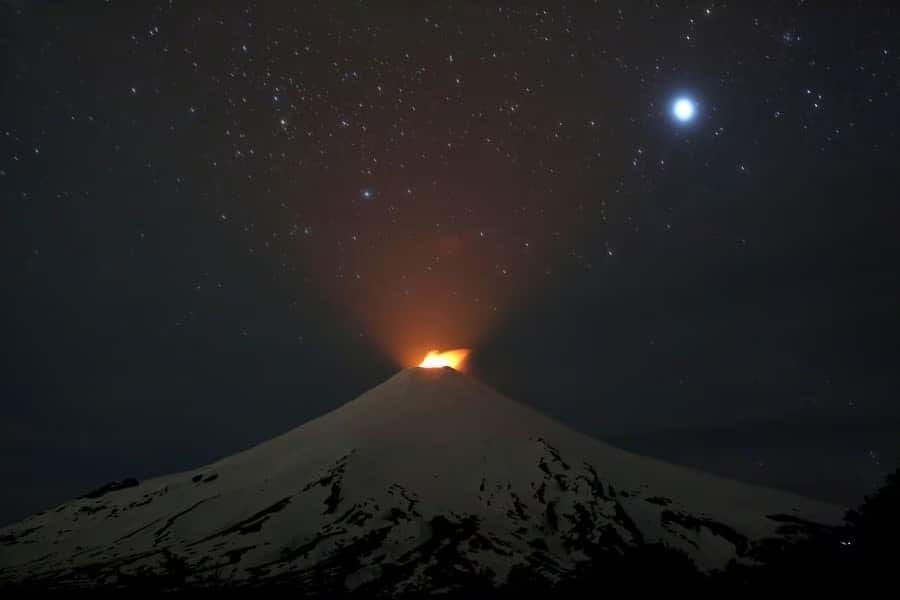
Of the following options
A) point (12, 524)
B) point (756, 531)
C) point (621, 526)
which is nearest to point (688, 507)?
point (756, 531)

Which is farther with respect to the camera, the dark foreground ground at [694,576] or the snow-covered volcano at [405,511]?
the snow-covered volcano at [405,511]

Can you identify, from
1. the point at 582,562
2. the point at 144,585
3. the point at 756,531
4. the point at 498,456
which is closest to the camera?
the point at 144,585

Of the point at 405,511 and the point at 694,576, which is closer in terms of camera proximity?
the point at 694,576

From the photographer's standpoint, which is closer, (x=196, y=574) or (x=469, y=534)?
(x=196, y=574)

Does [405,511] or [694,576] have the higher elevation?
[405,511]

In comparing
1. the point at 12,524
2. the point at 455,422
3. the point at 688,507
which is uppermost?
the point at 455,422

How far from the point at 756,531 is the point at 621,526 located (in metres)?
20.4

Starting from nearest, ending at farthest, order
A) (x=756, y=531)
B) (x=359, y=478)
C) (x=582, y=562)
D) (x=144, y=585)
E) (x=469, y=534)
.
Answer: (x=144, y=585) → (x=582, y=562) → (x=469, y=534) → (x=756, y=531) → (x=359, y=478)

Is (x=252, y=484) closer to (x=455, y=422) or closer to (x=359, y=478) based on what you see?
(x=359, y=478)

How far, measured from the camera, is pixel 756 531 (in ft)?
312

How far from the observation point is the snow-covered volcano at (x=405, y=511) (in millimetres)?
80812

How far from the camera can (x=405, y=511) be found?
9450 centimetres

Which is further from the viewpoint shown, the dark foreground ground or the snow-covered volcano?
the snow-covered volcano

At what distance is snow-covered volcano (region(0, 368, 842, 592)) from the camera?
265 ft
